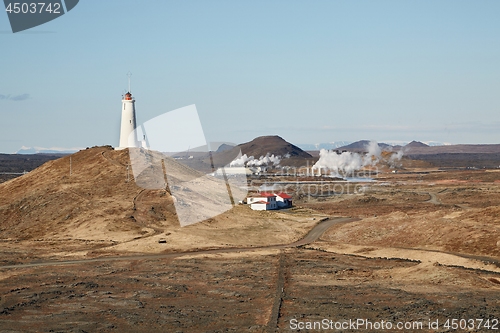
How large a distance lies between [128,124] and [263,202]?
28.1 metres

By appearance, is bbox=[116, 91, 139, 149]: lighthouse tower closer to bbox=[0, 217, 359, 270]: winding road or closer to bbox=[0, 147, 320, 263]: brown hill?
bbox=[0, 147, 320, 263]: brown hill

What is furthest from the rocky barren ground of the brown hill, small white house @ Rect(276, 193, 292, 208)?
small white house @ Rect(276, 193, 292, 208)

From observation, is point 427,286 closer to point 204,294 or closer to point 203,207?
point 204,294

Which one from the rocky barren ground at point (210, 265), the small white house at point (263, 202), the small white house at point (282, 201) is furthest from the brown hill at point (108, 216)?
the small white house at point (282, 201)

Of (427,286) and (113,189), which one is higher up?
(113,189)

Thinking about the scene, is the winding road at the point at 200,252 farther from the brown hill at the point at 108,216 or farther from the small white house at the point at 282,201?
the small white house at the point at 282,201

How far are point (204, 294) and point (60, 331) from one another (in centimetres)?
1353

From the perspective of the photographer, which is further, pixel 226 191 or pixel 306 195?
pixel 306 195

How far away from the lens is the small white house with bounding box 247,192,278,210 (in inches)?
4466

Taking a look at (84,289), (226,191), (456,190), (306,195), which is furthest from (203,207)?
(456,190)

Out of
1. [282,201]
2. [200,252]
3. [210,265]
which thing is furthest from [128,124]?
[210,265]

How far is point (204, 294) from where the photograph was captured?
157 feet

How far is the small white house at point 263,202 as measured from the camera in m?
113

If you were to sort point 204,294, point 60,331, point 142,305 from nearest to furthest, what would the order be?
point 60,331 < point 142,305 < point 204,294
